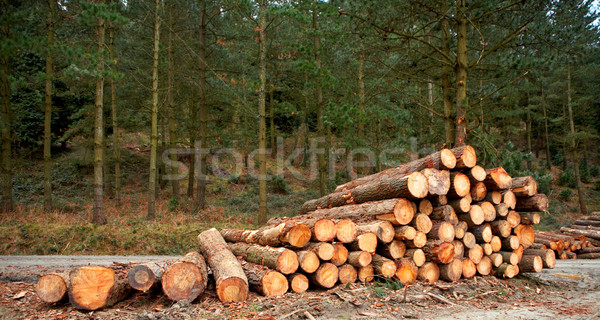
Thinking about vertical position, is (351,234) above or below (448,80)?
below

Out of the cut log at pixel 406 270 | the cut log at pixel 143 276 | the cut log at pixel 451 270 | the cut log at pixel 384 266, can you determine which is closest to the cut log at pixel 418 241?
the cut log at pixel 406 270

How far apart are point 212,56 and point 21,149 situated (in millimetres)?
15006

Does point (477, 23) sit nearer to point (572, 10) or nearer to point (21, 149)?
point (572, 10)

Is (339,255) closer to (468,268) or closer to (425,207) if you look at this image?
(425,207)

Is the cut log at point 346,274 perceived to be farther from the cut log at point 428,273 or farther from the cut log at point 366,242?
the cut log at point 428,273

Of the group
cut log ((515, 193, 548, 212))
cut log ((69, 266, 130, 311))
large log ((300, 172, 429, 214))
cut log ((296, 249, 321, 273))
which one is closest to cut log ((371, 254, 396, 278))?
cut log ((296, 249, 321, 273))

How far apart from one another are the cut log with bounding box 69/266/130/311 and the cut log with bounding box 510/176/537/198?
7.41 metres

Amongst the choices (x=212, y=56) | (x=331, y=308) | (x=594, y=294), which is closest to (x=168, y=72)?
(x=212, y=56)

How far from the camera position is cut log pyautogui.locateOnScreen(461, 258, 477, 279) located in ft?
21.7

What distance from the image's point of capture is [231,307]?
4.93 metres

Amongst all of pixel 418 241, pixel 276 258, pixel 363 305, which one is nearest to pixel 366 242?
A: pixel 418 241

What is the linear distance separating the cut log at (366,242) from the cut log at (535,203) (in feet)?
11.5

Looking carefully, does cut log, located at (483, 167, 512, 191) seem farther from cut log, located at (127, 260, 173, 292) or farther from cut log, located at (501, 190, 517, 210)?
cut log, located at (127, 260, 173, 292)

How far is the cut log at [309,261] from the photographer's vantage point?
18.4ft
